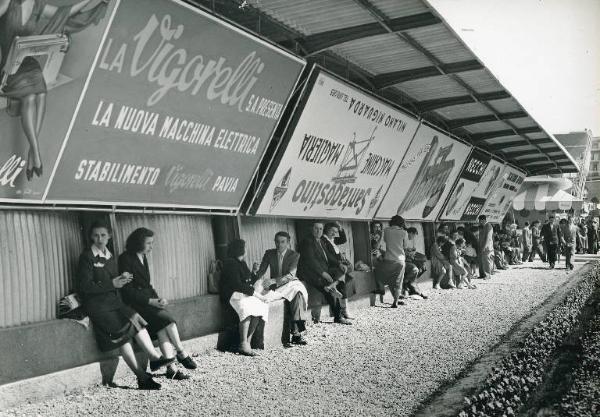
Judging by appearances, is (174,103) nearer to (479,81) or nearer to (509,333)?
(509,333)

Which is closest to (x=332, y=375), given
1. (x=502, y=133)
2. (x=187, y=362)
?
(x=187, y=362)

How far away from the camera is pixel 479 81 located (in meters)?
12.6

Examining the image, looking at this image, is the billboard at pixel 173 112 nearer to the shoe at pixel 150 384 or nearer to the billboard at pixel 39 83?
the billboard at pixel 39 83

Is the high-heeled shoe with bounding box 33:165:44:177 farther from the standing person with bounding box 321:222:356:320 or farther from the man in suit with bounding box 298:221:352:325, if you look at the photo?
the standing person with bounding box 321:222:356:320

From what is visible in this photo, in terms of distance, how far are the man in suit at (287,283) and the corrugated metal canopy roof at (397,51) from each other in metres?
2.71

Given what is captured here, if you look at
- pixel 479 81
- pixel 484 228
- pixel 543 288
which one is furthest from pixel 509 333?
pixel 484 228

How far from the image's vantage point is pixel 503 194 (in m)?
25.7

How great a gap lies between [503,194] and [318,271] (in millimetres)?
16766

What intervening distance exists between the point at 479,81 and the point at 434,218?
6.91 meters

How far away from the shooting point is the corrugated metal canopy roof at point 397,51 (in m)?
8.50

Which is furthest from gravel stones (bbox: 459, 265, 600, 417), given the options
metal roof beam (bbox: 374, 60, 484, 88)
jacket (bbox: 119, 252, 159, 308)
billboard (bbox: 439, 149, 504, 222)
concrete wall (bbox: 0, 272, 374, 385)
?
billboard (bbox: 439, 149, 504, 222)

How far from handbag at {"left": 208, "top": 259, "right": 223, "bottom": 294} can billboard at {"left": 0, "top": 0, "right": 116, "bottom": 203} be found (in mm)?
3053

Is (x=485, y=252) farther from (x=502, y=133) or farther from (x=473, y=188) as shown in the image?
(x=502, y=133)

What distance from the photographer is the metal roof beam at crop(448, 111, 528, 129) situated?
16172 millimetres
